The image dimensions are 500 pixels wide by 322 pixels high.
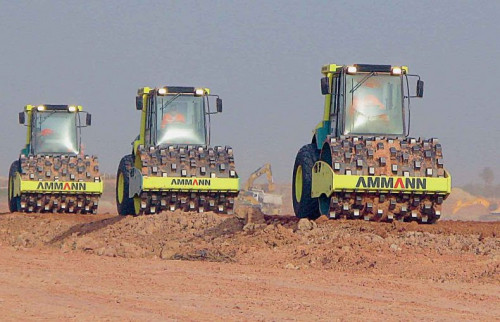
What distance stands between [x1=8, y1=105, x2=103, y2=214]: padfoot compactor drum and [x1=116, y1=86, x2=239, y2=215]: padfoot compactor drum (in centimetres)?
434

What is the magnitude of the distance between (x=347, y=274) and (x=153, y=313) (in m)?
4.99

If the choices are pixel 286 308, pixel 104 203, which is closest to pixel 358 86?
pixel 286 308

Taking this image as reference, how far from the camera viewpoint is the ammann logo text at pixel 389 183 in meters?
18.7

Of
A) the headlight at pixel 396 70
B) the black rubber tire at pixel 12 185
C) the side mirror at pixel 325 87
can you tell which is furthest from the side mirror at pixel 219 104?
the black rubber tire at pixel 12 185

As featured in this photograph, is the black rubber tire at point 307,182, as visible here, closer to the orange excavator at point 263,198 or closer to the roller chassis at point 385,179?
the roller chassis at point 385,179

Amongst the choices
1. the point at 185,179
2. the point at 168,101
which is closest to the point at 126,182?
the point at 168,101

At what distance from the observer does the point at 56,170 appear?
3108 centimetres

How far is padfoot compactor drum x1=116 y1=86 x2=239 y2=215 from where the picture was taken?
79.9 feet

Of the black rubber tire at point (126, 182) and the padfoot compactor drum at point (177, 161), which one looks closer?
the padfoot compactor drum at point (177, 161)

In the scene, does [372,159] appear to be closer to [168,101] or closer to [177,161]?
[177,161]

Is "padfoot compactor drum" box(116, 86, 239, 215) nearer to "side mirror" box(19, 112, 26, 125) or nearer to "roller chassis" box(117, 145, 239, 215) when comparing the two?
"roller chassis" box(117, 145, 239, 215)

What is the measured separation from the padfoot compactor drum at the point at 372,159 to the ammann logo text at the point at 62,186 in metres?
11.3

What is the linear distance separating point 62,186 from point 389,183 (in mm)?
14364

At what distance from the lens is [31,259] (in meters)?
16.2
